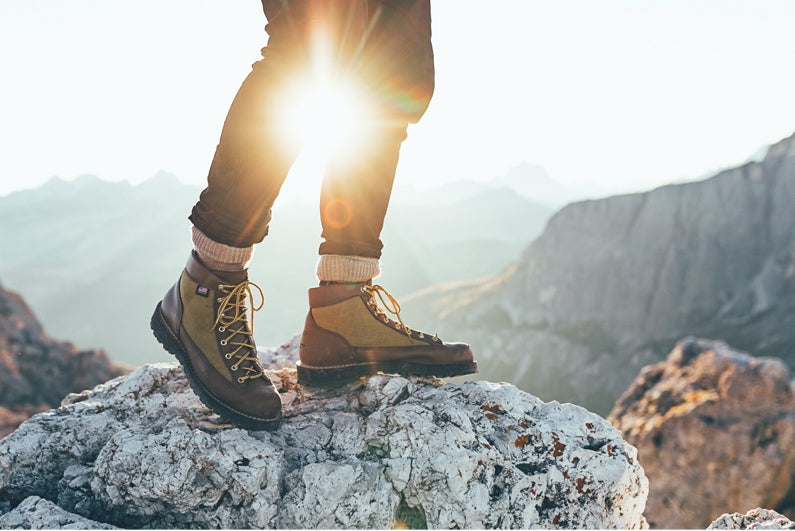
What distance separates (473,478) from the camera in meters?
2.01

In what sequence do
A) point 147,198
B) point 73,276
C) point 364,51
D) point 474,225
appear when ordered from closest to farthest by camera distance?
1. point 364,51
2. point 73,276
3. point 474,225
4. point 147,198

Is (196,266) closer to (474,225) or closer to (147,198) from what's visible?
(474,225)

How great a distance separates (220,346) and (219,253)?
1.28 feet

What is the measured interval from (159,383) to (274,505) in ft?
4.15

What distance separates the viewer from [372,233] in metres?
2.38

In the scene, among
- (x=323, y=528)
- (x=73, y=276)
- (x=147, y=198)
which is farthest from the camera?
(x=147, y=198)

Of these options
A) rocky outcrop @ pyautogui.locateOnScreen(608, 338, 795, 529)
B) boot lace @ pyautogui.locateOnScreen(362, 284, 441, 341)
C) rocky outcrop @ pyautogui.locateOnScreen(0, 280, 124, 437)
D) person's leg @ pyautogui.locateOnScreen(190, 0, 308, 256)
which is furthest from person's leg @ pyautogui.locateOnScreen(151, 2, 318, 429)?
rocky outcrop @ pyautogui.locateOnScreen(608, 338, 795, 529)

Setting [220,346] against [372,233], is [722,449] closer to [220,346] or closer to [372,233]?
[372,233]

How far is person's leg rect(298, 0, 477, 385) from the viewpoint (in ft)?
7.25

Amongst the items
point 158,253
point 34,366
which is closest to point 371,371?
point 34,366

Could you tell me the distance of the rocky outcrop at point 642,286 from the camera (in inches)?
1247

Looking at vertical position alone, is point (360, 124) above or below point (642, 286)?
above

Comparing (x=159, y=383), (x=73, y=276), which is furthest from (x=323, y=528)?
(x=73, y=276)

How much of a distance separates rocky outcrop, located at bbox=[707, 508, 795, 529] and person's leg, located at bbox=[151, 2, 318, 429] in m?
1.93
